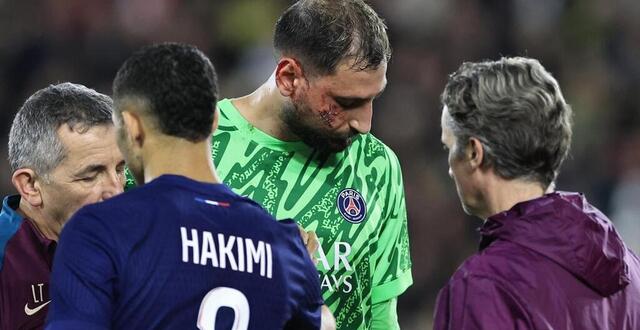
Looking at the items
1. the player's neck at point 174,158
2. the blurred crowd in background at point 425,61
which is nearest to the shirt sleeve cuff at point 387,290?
the player's neck at point 174,158

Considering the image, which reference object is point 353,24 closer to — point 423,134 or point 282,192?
point 282,192

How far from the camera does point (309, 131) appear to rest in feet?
13.4

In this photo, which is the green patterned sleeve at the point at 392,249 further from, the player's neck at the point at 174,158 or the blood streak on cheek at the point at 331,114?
the player's neck at the point at 174,158

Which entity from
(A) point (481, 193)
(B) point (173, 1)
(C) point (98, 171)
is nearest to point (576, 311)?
(A) point (481, 193)

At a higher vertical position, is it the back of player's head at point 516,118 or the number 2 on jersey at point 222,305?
the back of player's head at point 516,118

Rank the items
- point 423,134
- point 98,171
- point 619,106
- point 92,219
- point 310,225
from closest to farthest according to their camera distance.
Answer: point 92,219
point 98,171
point 310,225
point 423,134
point 619,106

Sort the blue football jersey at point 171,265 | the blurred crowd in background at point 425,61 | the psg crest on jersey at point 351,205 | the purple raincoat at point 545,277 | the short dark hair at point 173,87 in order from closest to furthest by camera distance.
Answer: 1. the blue football jersey at point 171,265
2. the short dark hair at point 173,87
3. the purple raincoat at point 545,277
4. the psg crest on jersey at point 351,205
5. the blurred crowd in background at point 425,61

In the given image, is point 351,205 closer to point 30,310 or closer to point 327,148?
point 327,148

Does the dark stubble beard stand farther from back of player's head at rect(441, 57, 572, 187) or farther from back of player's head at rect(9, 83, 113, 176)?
back of player's head at rect(441, 57, 572, 187)

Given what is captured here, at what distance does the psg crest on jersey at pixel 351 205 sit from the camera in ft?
13.5

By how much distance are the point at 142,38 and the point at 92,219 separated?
7323mm

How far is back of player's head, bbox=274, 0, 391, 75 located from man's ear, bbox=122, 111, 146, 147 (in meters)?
1.13

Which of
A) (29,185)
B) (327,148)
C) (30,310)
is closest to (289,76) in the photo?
(327,148)

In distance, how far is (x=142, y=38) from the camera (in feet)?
32.9
